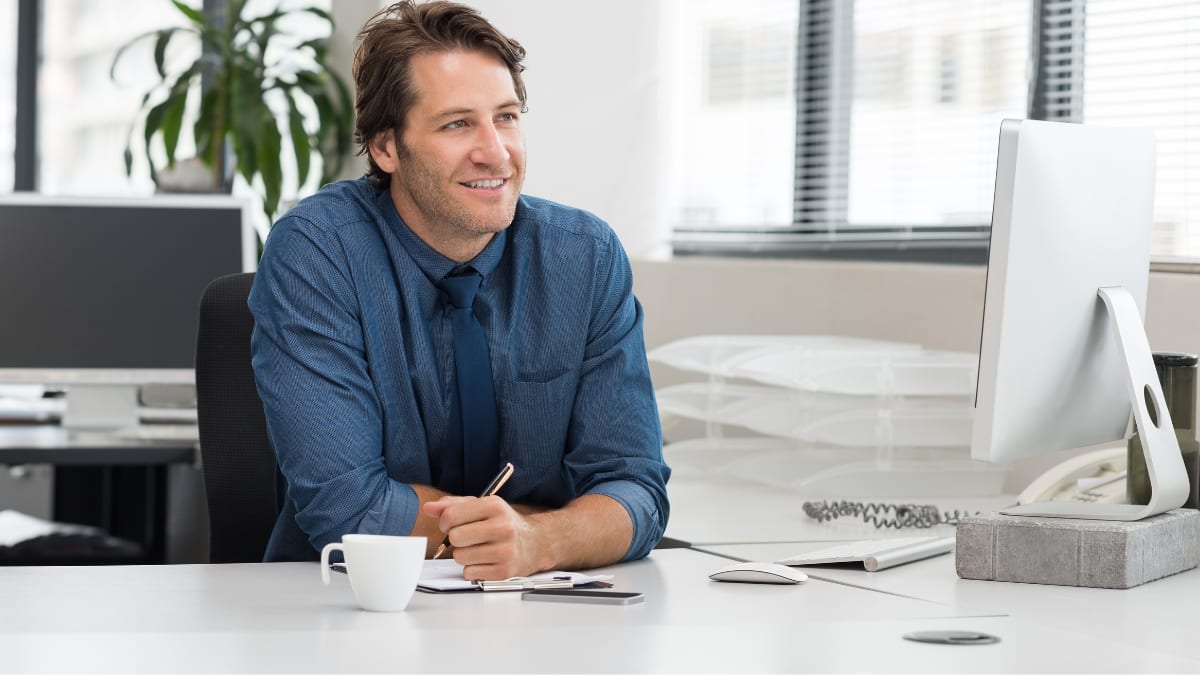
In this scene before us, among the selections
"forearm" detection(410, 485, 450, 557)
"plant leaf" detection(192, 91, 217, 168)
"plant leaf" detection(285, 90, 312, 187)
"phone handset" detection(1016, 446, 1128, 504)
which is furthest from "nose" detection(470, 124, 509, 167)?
"plant leaf" detection(192, 91, 217, 168)

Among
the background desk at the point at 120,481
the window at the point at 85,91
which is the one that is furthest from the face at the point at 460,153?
the window at the point at 85,91

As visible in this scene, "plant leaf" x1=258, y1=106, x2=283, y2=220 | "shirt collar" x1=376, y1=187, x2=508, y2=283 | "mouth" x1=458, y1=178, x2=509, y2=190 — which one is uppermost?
"plant leaf" x1=258, y1=106, x2=283, y2=220

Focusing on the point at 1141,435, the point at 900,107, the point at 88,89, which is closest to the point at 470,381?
the point at 1141,435

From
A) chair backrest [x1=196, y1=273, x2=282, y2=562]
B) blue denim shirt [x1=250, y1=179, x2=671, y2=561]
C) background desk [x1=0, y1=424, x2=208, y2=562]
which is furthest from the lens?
background desk [x1=0, y1=424, x2=208, y2=562]

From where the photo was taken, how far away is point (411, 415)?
182 centimetres

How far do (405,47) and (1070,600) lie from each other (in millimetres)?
1056

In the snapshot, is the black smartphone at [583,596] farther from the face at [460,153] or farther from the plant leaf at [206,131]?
the plant leaf at [206,131]

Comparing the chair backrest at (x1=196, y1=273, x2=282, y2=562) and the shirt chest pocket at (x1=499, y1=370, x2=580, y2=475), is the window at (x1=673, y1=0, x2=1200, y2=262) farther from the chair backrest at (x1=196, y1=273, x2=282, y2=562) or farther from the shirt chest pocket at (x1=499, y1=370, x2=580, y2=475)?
the chair backrest at (x1=196, y1=273, x2=282, y2=562)

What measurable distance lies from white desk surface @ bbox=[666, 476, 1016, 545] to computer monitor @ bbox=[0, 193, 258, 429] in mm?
1418

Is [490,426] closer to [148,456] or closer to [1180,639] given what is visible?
[1180,639]

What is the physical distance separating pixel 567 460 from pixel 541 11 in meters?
1.71

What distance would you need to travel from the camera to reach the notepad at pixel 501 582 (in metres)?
1.48

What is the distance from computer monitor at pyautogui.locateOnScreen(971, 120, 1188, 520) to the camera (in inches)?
59.6

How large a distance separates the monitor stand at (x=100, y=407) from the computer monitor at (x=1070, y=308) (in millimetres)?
2337
